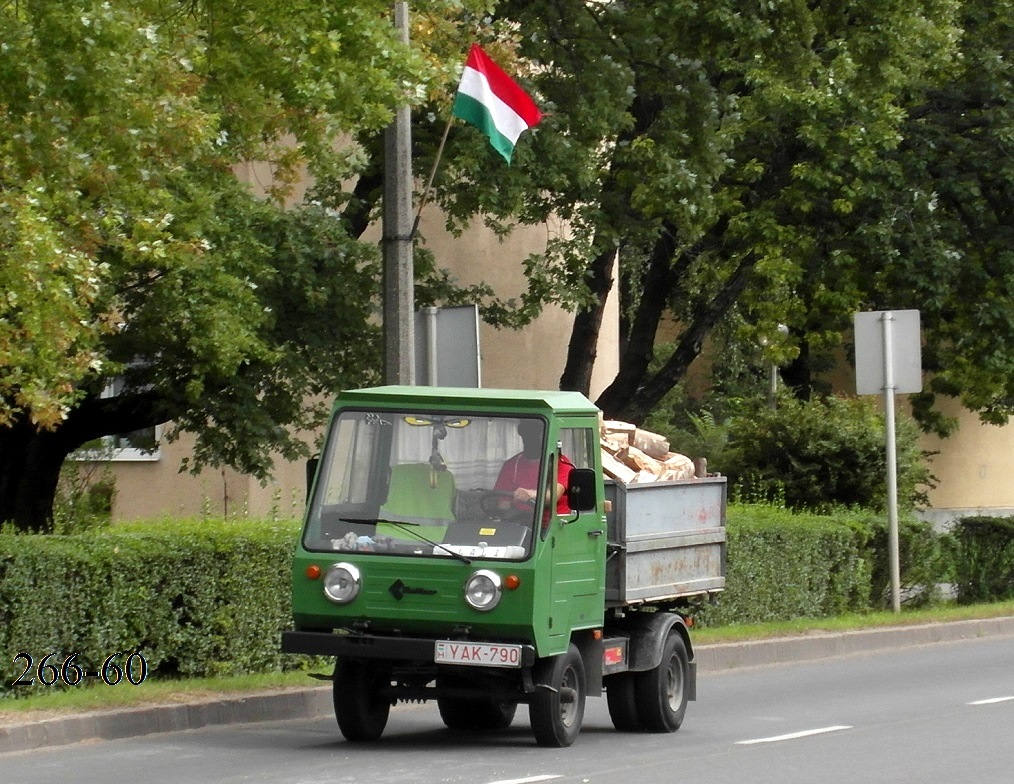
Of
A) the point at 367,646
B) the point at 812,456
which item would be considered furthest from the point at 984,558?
the point at 367,646

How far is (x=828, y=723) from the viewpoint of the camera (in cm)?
1238

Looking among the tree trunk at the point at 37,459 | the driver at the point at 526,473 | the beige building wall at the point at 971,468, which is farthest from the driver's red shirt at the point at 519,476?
the beige building wall at the point at 971,468

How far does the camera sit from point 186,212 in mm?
16328

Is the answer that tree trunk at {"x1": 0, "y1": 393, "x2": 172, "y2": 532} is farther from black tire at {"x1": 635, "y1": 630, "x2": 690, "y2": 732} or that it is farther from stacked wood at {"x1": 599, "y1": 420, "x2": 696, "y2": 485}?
black tire at {"x1": 635, "y1": 630, "x2": 690, "y2": 732}

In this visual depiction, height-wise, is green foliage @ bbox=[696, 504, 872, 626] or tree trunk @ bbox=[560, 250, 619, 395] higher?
tree trunk @ bbox=[560, 250, 619, 395]

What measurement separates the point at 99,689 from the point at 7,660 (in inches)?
26.4

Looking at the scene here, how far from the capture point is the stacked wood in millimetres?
12422

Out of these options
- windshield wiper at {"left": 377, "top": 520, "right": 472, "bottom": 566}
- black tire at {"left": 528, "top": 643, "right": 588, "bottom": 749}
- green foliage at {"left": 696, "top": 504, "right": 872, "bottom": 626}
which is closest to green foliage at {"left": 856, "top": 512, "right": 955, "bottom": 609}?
green foliage at {"left": 696, "top": 504, "right": 872, "bottom": 626}

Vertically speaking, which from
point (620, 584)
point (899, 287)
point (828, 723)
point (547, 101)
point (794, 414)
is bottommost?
point (828, 723)

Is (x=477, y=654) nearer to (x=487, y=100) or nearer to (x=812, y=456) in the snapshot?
(x=487, y=100)

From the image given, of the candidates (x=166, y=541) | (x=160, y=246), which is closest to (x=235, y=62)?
(x=160, y=246)

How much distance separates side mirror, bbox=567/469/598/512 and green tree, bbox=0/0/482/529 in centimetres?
349

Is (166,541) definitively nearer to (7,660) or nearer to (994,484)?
(7,660)

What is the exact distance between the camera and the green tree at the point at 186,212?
11.4 m
